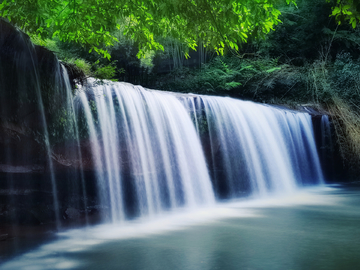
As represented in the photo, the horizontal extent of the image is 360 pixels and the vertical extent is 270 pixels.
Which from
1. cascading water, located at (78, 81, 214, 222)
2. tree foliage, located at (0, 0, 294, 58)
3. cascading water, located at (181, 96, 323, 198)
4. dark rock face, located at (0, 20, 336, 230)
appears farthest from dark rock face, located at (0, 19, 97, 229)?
cascading water, located at (181, 96, 323, 198)

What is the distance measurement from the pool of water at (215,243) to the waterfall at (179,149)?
0.95m

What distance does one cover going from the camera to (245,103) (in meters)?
12.6

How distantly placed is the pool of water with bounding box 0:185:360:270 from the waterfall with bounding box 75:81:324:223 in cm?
95

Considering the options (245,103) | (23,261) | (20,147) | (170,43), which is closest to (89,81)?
(20,147)

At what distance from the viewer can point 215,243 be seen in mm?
5305

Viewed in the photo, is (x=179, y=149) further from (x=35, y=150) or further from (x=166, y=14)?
(x=166, y=14)

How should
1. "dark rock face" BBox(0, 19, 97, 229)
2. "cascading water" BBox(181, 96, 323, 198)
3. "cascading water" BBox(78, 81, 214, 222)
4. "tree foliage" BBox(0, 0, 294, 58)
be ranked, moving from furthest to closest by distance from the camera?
"cascading water" BBox(181, 96, 323, 198), "cascading water" BBox(78, 81, 214, 222), "dark rock face" BBox(0, 19, 97, 229), "tree foliage" BBox(0, 0, 294, 58)

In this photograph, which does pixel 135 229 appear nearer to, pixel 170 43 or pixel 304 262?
pixel 304 262

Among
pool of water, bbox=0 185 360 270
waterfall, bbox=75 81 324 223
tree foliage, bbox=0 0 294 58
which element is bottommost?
pool of water, bbox=0 185 360 270

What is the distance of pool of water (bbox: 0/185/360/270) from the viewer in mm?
4371

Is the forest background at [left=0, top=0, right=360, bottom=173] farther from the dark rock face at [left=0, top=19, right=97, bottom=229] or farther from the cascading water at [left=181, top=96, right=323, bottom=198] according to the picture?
the cascading water at [left=181, top=96, right=323, bottom=198]

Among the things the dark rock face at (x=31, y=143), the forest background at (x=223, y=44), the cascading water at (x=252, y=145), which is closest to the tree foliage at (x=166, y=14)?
the forest background at (x=223, y=44)

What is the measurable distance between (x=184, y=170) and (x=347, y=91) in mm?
9212

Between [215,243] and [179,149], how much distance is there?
4172 mm
